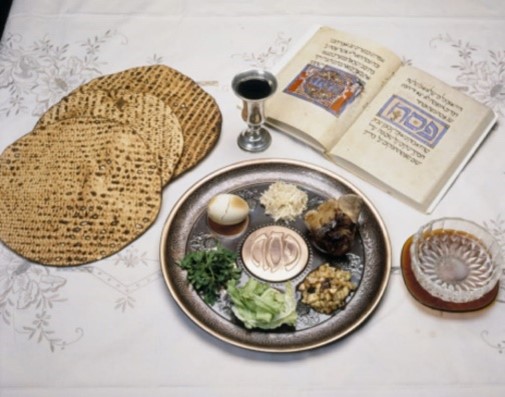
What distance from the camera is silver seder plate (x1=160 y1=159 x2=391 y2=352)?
1227mm

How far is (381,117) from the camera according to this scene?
1.54 metres

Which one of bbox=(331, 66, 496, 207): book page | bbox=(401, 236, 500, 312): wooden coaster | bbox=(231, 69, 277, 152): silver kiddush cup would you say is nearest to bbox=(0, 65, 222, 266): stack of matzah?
bbox=(231, 69, 277, 152): silver kiddush cup

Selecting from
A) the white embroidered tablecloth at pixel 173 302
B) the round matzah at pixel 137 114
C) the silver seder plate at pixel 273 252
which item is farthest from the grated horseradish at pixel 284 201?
the round matzah at pixel 137 114

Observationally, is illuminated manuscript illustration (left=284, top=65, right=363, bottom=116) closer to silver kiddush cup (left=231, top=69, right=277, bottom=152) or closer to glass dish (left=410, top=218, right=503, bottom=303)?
silver kiddush cup (left=231, top=69, right=277, bottom=152)

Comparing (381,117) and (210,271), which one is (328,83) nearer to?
(381,117)

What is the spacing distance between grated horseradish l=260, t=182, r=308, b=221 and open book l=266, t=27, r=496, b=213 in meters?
0.17

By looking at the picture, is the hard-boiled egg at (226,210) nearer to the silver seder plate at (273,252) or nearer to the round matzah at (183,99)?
the silver seder plate at (273,252)

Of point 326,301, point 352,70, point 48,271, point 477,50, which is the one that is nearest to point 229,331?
point 326,301

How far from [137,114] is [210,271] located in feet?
1.65

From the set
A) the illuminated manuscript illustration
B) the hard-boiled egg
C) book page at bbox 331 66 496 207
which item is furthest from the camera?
the illuminated manuscript illustration

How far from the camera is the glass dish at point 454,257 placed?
4.17ft

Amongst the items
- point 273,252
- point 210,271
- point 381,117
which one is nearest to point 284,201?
point 273,252

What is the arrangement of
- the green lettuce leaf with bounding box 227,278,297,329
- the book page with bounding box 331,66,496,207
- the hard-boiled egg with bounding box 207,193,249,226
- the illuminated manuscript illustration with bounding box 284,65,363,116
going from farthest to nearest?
the illuminated manuscript illustration with bounding box 284,65,363,116 < the book page with bounding box 331,66,496,207 < the hard-boiled egg with bounding box 207,193,249,226 < the green lettuce leaf with bounding box 227,278,297,329

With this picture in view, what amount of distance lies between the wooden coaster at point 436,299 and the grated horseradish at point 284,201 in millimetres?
280
